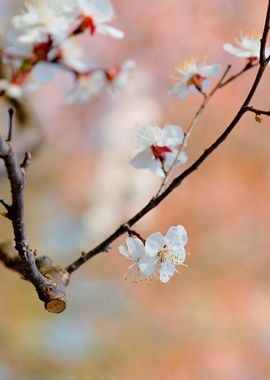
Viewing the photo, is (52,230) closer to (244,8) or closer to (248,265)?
(248,265)

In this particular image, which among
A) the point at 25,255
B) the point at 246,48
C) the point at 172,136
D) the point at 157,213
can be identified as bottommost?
the point at 157,213

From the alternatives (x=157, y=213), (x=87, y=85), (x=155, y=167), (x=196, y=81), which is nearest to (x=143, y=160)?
(x=155, y=167)

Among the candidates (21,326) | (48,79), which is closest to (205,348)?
(21,326)

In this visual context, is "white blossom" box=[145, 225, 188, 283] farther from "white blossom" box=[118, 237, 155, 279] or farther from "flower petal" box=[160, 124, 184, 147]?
"flower petal" box=[160, 124, 184, 147]

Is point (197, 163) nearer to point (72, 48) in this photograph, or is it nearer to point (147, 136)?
point (147, 136)

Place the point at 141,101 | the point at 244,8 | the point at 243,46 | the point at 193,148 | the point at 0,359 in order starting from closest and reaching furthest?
the point at 243,46 < the point at 0,359 < the point at 193,148 < the point at 244,8 < the point at 141,101

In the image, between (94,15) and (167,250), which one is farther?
(94,15)
